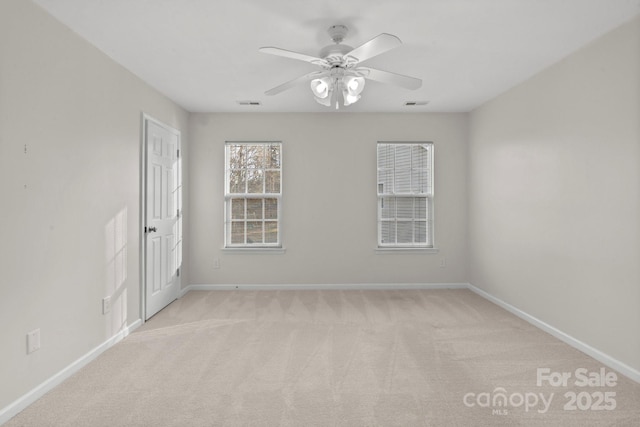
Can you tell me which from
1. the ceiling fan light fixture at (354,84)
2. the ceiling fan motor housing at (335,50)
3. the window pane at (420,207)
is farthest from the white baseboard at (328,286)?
the ceiling fan motor housing at (335,50)

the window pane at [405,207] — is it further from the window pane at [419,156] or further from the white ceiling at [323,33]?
the white ceiling at [323,33]

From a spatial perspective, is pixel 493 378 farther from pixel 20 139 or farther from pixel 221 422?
pixel 20 139

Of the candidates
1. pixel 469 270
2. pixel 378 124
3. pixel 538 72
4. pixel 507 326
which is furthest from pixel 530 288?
pixel 378 124

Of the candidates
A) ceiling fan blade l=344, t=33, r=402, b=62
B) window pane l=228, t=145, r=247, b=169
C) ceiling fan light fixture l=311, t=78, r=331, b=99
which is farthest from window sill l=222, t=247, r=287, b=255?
ceiling fan blade l=344, t=33, r=402, b=62

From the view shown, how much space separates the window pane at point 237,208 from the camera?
5051 millimetres

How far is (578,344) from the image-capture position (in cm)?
295

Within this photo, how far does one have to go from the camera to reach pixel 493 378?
2.44 meters

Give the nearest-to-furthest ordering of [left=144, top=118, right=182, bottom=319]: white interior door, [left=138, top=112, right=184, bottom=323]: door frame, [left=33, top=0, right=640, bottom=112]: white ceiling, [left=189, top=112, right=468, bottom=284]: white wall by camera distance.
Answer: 1. [left=33, top=0, right=640, bottom=112]: white ceiling
2. [left=138, top=112, right=184, bottom=323]: door frame
3. [left=144, top=118, right=182, bottom=319]: white interior door
4. [left=189, top=112, right=468, bottom=284]: white wall

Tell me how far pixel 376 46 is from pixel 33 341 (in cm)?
278

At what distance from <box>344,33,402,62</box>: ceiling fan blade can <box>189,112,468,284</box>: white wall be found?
2.56m

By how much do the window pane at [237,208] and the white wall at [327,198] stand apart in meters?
0.18

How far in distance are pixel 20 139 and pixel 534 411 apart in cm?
338

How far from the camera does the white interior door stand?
3.74 m

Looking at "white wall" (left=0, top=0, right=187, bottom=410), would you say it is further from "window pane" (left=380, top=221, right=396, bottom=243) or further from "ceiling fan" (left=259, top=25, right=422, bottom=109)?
"window pane" (left=380, top=221, right=396, bottom=243)
